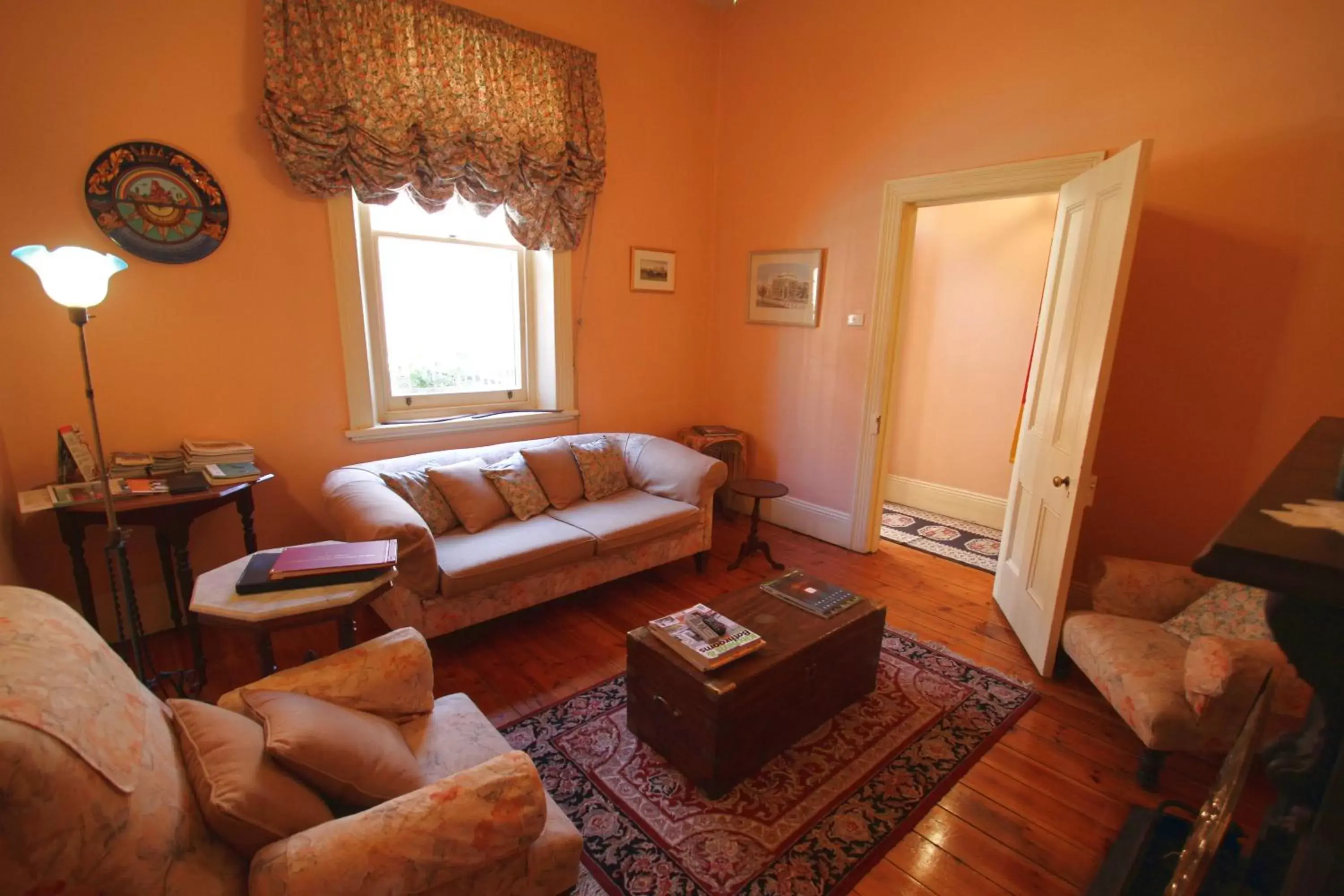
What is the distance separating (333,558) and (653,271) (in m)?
2.97

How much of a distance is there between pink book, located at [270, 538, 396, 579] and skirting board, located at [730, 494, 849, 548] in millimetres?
2487

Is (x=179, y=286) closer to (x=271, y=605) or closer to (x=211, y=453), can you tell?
(x=211, y=453)

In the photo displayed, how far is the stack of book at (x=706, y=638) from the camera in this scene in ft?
6.05

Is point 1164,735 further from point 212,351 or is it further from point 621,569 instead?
point 212,351

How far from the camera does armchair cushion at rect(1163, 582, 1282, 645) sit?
6.68 ft

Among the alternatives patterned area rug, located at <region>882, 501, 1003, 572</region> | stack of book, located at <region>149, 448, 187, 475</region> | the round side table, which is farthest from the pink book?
Result: patterned area rug, located at <region>882, 501, 1003, 572</region>

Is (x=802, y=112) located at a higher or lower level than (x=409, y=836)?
higher

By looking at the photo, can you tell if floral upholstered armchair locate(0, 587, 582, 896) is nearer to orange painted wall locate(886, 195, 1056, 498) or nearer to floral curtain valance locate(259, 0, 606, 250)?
floral curtain valance locate(259, 0, 606, 250)

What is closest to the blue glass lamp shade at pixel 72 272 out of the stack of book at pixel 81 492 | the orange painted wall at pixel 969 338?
the stack of book at pixel 81 492

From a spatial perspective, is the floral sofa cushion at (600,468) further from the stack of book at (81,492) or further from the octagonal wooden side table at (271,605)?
the stack of book at (81,492)

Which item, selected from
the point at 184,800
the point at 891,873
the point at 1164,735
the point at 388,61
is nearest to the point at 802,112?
the point at 388,61

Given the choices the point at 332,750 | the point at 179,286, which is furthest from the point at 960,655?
the point at 179,286

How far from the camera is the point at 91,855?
0.77m

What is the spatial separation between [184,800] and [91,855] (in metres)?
0.20
